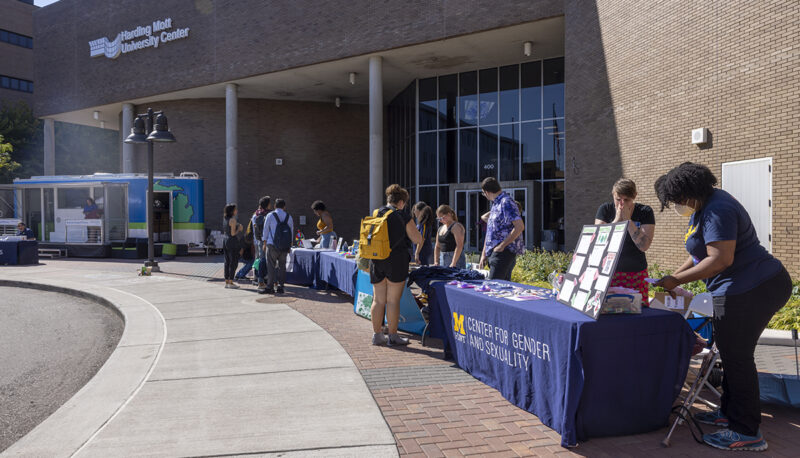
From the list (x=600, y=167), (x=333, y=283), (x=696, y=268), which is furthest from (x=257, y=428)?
(x=600, y=167)

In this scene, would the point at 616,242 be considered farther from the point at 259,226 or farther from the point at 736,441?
the point at 259,226

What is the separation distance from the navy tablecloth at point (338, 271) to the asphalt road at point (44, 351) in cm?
347

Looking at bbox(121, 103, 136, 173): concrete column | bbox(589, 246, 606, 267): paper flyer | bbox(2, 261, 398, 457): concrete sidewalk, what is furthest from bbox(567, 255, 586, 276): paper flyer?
bbox(121, 103, 136, 173): concrete column

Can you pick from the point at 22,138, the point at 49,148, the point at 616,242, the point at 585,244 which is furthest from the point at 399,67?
the point at 22,138

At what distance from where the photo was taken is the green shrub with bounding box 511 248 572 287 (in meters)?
10.7

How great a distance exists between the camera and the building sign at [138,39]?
1003 inches

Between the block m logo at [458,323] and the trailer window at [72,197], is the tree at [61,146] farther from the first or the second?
the block m logo at [458,323]

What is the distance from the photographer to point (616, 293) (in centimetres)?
370

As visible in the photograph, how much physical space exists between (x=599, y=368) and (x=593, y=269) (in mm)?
706

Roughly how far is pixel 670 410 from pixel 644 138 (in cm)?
1141

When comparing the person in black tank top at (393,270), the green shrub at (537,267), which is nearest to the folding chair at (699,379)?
the person in black tank top at (393,270)

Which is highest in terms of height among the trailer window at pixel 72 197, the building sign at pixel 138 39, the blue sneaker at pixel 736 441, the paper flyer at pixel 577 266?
the building sign at pixel 138 39

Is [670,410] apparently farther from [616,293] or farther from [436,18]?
[436,18]

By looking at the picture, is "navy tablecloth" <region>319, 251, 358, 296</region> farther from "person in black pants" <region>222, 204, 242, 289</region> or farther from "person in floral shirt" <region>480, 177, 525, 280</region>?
"person in floral shirt" <region>480, 177, 525, 280</region>
